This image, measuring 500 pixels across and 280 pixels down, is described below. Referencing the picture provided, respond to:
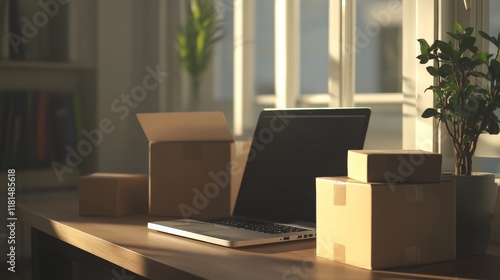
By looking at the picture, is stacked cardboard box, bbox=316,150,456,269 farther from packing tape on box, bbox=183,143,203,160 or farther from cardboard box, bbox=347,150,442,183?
packing tape on box, bbox=183,143,203,160

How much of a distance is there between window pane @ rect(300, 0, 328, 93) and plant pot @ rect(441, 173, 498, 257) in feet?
4.60

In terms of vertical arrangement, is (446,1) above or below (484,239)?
above

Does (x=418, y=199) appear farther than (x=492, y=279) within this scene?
Yes

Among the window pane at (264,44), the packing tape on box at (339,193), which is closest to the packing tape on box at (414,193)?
the packing tape on box at (339,193)

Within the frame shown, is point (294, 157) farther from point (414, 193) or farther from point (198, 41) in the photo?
point (198, 41)

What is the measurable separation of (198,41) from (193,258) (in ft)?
7.20

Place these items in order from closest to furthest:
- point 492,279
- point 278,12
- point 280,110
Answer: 1. point 492,279
2. point 280,110
3. point 278,12

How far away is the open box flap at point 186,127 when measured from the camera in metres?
2.14

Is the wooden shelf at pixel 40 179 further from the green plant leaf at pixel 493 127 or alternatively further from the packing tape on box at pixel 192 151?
the green plant leaf at pixel 493 127

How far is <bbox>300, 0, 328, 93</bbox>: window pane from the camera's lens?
9.59 feet

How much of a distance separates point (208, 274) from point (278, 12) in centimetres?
173

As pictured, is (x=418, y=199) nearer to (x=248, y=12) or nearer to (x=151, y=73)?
(x=248, y=12)

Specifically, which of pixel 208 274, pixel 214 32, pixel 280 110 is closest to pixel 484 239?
pixel 208 274

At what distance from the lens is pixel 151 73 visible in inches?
141
